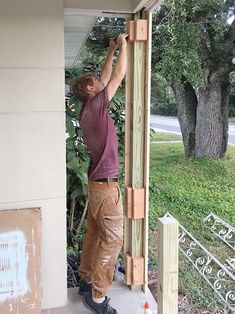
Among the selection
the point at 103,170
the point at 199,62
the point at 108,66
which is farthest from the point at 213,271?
the point at 199,62

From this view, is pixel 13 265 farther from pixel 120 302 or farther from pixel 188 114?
pixel 188 114

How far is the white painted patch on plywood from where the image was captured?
210cm

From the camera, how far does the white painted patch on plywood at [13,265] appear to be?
6.89 ft

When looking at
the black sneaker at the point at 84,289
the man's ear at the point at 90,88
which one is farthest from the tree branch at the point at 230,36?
the black sneaker at the point at 84,289

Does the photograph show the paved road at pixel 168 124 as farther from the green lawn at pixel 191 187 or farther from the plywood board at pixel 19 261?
the plywood board at pixel 19 261

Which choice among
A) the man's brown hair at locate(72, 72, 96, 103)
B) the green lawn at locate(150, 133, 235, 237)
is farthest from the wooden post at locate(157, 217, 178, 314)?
the green lawn at locate(150, 133, 235, 237)

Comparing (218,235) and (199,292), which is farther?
(218,235)

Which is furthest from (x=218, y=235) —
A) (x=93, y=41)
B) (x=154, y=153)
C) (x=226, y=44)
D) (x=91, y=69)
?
(x=154, y=153)

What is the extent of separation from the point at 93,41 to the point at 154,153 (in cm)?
613

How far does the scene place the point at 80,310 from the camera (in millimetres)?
2301

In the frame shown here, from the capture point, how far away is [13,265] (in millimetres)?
2115

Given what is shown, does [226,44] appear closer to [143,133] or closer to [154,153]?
[154,153]

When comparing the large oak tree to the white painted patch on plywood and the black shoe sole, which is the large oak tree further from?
the white painted patch on plywood

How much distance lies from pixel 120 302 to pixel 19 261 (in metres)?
0.74
